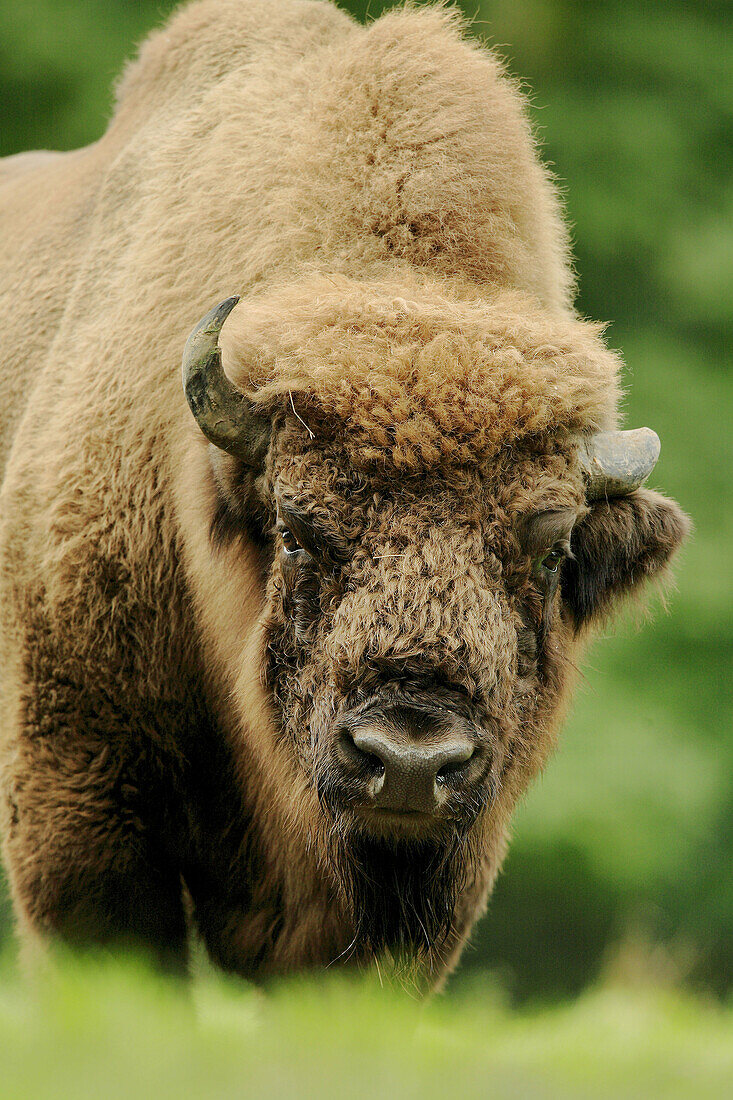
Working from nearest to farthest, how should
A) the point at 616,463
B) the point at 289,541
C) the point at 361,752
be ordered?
the point at 361,752, the point at 289,541, the point at 616,463

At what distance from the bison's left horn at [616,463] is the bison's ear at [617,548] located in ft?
0.35

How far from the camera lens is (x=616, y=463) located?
369cm

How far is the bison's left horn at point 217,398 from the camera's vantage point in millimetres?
3488

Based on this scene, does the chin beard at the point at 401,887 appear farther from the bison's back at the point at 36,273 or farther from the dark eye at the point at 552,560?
the bison's back at the point at 36,273

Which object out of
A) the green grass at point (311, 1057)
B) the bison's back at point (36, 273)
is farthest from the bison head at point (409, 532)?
the bison's back at point (36, 273)

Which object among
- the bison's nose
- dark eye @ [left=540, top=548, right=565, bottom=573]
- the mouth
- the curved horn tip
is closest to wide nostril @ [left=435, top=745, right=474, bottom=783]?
the bison's nose

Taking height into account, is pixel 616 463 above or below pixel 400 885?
above

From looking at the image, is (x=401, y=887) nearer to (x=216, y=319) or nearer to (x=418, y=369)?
(x=418, y=369)

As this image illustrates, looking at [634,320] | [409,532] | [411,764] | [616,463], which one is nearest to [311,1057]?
[411,764]

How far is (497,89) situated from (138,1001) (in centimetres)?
344

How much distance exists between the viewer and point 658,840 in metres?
9.45

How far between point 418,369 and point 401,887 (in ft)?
4.74

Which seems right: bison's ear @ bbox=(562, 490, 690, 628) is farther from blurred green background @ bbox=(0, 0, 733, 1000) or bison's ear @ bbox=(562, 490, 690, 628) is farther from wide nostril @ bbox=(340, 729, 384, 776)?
blurred green background @ bbox=(0, 0, 733, 1000)

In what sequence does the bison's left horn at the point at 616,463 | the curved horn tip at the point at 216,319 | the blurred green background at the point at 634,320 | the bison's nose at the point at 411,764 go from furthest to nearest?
1. the blurred green background at the point at 634,320
2. the bison's left horn at the point at 616,463
3. the curved horn tip at the point at 216,319
4. the bison's nose at the point at 411,764
